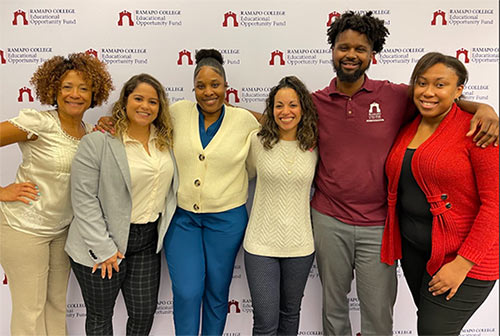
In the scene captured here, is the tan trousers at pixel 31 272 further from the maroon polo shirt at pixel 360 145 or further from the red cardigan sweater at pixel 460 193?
the red cardigan sweater at pixel 460 193

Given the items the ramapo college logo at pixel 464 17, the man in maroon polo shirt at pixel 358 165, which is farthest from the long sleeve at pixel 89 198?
the ramapo college logo at pixel 464 17

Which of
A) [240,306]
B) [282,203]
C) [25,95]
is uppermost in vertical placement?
[25,95]

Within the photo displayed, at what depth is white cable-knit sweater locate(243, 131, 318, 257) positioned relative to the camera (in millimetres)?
1706

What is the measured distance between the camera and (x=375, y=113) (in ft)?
5.58

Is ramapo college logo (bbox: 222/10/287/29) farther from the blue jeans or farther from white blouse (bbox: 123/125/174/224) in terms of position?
the blue jeans

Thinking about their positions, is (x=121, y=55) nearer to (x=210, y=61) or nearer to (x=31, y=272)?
(x=210, y=61)

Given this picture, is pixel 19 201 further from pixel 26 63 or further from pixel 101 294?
pixel 26 63

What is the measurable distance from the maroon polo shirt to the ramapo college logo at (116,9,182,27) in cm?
116

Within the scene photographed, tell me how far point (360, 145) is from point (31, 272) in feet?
6.05

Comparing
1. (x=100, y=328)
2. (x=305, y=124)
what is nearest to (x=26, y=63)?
(x=100, y=328)

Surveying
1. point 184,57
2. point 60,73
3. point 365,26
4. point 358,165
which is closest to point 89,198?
point 60,73

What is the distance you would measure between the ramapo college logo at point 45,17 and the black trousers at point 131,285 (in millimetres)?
1455

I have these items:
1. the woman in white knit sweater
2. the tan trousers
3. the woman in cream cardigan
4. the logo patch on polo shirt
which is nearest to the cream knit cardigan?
the woman in cream cardigan

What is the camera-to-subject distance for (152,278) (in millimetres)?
1831
